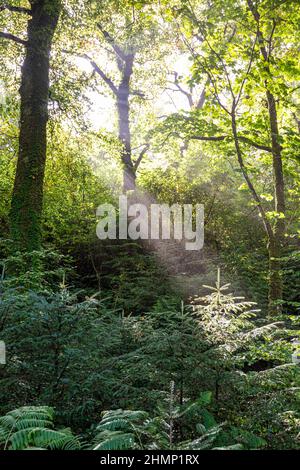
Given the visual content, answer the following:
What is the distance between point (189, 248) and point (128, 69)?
9.71m

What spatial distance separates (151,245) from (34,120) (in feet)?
15.7

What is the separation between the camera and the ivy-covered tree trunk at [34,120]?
8184 mm

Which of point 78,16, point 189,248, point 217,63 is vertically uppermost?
point 78,16

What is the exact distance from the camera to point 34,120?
8391 mm

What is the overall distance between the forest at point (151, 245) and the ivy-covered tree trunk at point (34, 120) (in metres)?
0.03

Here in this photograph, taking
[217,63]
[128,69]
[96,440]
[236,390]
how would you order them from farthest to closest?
1. [128,69]
2. [217,63]
3. [236,390]
4. [96,440]

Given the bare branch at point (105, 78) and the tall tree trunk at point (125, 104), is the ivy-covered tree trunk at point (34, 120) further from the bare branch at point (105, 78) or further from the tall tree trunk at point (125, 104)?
the bare branch at point (105, 78)

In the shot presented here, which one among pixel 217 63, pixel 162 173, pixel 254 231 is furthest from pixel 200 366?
pixel 162 173

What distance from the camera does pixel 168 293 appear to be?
9.63 meters

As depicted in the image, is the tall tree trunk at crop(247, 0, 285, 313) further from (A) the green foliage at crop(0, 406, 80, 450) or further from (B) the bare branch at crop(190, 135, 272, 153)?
(A) the green foliage at crop(0, 406, 80, 450)

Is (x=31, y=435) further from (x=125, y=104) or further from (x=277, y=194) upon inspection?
(x=125, y=104)

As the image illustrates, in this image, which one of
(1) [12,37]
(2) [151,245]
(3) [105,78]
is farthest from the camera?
Result: (3) [105,78]

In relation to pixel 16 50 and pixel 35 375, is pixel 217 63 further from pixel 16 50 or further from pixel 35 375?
pixel 35 375

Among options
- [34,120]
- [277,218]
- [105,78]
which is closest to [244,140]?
[277,218]
